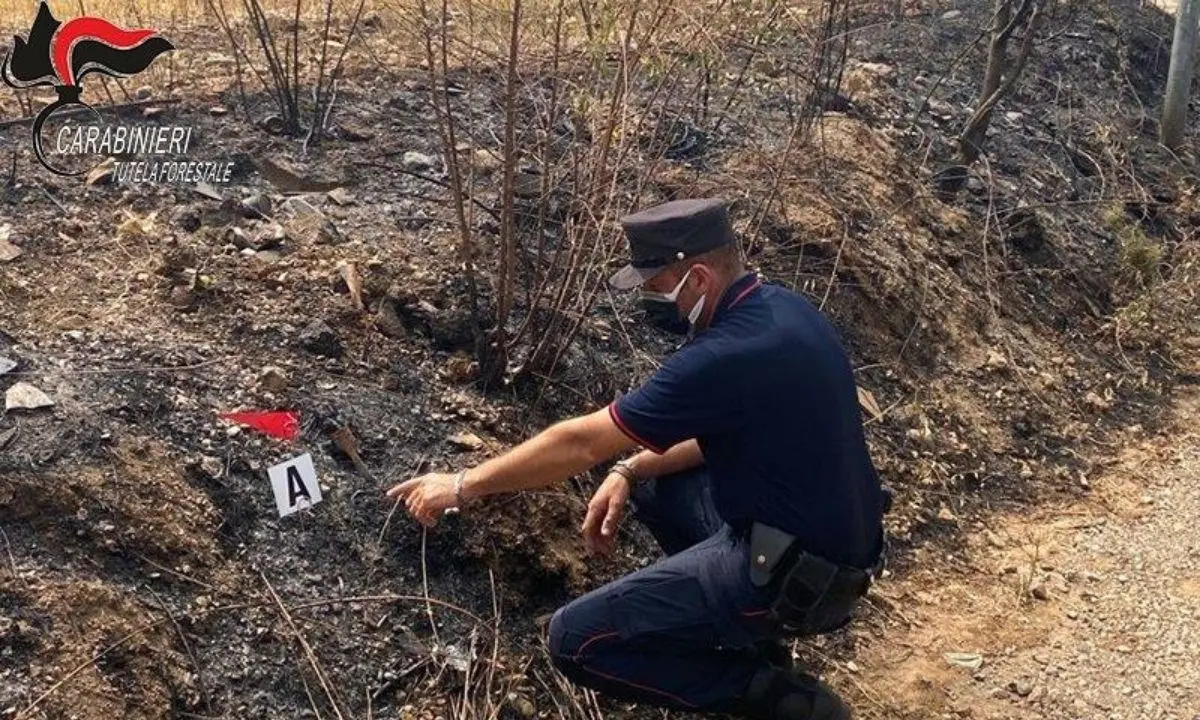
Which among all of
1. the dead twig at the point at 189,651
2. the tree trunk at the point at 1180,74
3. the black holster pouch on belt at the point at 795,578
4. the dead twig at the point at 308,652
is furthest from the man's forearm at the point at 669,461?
the tree trunk at the point at 1180,74

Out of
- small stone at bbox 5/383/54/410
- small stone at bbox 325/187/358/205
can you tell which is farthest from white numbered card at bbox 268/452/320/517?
small stone at bbox 325/187/358/205

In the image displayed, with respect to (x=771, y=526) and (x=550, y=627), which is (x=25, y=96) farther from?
(x=771, y=526)

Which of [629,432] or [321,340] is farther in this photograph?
[321,340]

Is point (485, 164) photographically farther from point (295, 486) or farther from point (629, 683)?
point (629, 683)

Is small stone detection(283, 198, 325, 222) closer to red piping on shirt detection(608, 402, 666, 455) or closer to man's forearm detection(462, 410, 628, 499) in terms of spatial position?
man's forearm detection(462, 410, 628, 499)

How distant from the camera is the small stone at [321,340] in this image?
3.48 metres

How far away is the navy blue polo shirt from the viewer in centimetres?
251

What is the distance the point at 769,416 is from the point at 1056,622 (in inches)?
69.2

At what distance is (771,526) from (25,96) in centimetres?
360

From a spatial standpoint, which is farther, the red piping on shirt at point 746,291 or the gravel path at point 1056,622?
the gravel path at point 1056,622

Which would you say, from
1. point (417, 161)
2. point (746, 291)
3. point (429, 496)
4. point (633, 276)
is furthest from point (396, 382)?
point (417, 161)

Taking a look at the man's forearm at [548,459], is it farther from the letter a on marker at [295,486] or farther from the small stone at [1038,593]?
the small stone at [1038,593]

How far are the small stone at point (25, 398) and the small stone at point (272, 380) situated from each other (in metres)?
0.54

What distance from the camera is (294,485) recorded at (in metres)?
3.03
